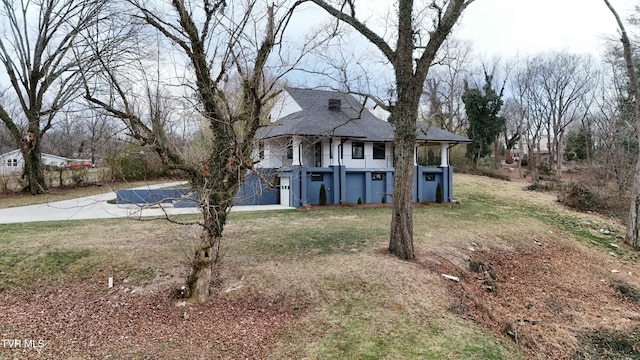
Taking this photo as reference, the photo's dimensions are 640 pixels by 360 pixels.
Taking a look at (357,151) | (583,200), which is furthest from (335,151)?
(583,200)

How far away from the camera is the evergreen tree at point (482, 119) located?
28000 mm

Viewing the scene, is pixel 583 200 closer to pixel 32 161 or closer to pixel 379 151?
pixel 379 151

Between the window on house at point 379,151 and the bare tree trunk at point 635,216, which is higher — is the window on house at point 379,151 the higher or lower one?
the higher one

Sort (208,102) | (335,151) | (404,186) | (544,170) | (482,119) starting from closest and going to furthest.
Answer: (208,102) → (404,186) → (335,151) → (544,170) → (482,119)

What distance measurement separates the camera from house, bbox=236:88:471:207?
1445 centimetres

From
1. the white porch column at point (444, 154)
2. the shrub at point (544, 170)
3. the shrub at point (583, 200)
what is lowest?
the shrub at point (583, 200)

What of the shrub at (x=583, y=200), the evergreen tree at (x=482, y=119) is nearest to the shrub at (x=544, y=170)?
the evergreen tree at (x=482, y=119)

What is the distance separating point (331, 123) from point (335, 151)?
4.22ft

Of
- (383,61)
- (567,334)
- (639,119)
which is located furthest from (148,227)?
(639,119)

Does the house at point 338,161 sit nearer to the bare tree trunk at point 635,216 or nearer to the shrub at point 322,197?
the shrub at point 322,197

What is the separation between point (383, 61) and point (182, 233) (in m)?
5.83

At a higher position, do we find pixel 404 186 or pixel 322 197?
pixel 404 186

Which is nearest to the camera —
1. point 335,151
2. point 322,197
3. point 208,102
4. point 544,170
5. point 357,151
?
point 208,102

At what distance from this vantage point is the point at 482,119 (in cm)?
2847
